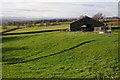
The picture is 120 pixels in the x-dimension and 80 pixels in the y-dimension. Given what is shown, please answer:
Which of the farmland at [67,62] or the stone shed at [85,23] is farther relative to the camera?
the stone shed at [85,23]

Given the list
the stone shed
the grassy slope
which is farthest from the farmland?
the stone shed

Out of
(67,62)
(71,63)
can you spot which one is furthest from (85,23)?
(71,63)

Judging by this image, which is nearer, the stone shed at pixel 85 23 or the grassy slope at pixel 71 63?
the grassy slope at pixel 71 63

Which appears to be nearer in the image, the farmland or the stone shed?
the farmland

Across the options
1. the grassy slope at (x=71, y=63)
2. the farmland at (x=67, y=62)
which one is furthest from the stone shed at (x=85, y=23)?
the grassy slope at (x=71, y=63)

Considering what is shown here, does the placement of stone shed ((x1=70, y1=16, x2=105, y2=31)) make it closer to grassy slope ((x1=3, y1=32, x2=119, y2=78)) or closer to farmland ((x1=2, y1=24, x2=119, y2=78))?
farmland ((x1=2, y1=24, x2=119, y2=78))

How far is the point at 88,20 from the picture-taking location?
3406 cm

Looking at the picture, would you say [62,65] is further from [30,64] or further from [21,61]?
[21,61]

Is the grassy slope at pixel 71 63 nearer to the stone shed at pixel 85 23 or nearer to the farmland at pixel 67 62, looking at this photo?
the farmland at pixel 67 62

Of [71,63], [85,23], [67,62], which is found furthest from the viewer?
[85,23]

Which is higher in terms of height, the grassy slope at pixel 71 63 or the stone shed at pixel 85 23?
the stone shed at pixel 85 23

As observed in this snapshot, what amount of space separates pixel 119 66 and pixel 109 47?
4514 mm

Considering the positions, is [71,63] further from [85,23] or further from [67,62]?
[85,23]

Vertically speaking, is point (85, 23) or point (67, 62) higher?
point (85, 23)
